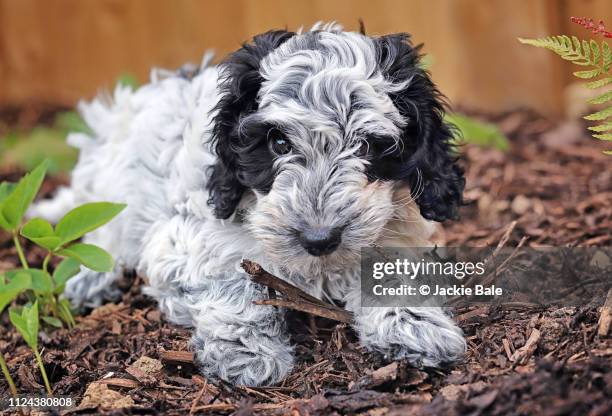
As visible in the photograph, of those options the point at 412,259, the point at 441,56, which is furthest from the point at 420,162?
the point at 441,56

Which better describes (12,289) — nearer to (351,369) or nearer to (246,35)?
(351,369)

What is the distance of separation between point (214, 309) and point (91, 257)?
0.62 metres

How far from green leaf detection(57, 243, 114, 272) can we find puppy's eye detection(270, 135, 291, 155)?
919 millimetres

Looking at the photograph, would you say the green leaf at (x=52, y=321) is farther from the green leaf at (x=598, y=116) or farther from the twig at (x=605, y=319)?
the green leaf at (x=598, y=116)

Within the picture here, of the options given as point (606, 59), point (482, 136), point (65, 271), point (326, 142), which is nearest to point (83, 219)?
point (65, 271)

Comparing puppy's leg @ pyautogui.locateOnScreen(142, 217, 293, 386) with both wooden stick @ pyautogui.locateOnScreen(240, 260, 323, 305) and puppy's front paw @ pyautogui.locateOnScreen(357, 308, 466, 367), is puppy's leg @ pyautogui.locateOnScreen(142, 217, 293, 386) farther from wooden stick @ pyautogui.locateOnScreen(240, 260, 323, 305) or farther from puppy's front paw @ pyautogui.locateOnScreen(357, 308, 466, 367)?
puppy's front paw @ pyautogui.locateOnScreen(357, 308, 466, 367)

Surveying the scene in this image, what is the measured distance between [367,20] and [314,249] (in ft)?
18.9

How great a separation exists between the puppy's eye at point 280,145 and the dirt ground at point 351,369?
0.86 metres

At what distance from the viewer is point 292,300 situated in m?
3.66

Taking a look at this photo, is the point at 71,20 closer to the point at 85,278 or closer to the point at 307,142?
the point at 85,278

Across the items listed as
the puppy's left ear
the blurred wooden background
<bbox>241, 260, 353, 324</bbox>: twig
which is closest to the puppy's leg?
<bbox>241, 260, 353, 324</bbox>: twig

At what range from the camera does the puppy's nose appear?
3318mm

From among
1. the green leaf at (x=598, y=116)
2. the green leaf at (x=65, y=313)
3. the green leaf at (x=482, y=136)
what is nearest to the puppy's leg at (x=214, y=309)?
the green leaf at (x=65, y=313)

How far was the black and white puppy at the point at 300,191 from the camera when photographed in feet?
11.4
